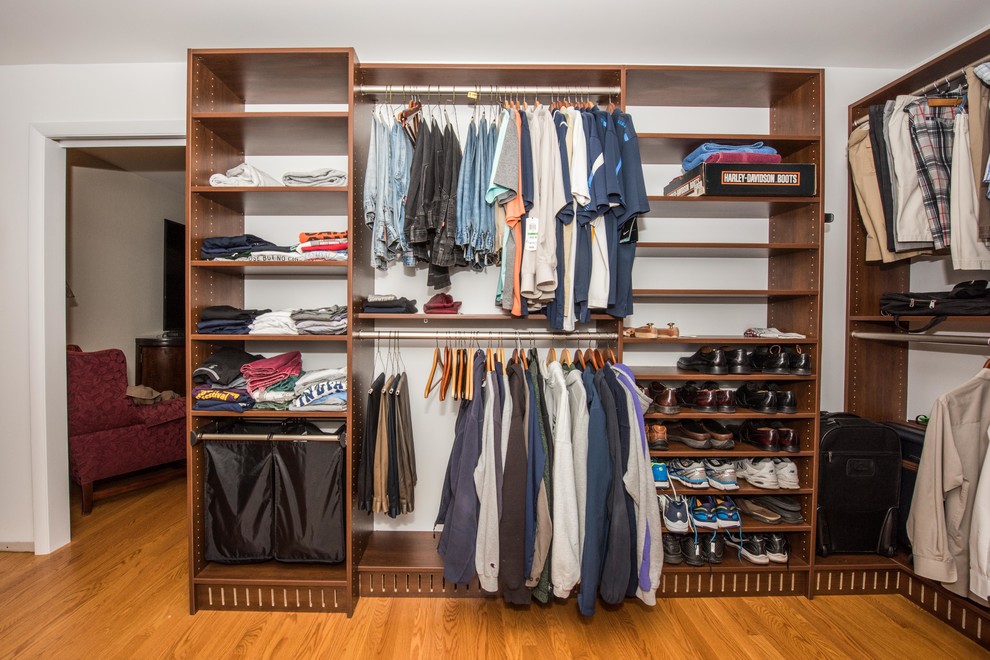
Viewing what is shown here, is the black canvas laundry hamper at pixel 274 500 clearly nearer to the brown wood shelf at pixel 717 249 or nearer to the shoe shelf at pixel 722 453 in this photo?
the shoe shelf at pixel 722 453

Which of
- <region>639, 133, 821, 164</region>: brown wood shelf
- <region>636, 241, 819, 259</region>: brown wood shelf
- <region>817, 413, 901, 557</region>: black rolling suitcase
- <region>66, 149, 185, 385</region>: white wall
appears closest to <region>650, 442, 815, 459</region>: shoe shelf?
<region>817, 413, 901, 557</region>: black rolling suitcase

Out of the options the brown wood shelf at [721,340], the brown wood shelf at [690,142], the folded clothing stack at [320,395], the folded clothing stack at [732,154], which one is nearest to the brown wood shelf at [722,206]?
the folded clothing stack at [732,154]

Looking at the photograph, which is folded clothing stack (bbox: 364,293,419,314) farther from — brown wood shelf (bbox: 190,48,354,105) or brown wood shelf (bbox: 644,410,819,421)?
brown wood shelf (bbox: 644,410,819,421)

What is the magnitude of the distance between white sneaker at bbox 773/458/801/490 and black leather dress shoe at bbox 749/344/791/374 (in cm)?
45

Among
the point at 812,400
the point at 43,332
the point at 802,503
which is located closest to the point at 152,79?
the point at 43,332

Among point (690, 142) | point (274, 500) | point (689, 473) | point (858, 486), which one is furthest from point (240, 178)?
point (858, 486)

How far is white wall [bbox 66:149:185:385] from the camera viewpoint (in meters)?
3.45

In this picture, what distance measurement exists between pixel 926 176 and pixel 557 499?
2.08m

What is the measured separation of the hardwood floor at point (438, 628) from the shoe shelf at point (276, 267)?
5.05 ft

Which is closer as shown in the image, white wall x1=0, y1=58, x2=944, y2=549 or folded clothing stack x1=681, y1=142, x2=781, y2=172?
folded clothing stack x1=681, y1=142, x2=781, y2=172

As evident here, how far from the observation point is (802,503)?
82.9 inches

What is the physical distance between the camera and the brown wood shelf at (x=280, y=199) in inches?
75.5

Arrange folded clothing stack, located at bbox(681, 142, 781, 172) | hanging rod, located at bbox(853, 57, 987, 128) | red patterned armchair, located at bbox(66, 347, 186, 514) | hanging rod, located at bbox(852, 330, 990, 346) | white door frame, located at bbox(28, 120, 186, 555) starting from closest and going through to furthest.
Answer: hanging rod, located at bbox(852, 330, 990, 346), hanging rod, located at bbox(853, 57, 987, 128), folded clothing stack, located at bbox(681, 142, 781, 172), white door frame, located at bbox(28, 120, 186, 555), red patterned armchair, located at bbox(66, 347, 186, 514)

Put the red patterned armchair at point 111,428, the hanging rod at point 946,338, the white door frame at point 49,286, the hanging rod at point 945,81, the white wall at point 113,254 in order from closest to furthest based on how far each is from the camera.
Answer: the hanging rod at point 946,338
the hanging rod at point 945,81
the white door frame at point 49,286
the red patterned armchair at point 111,428
the white wall at point 113,254
